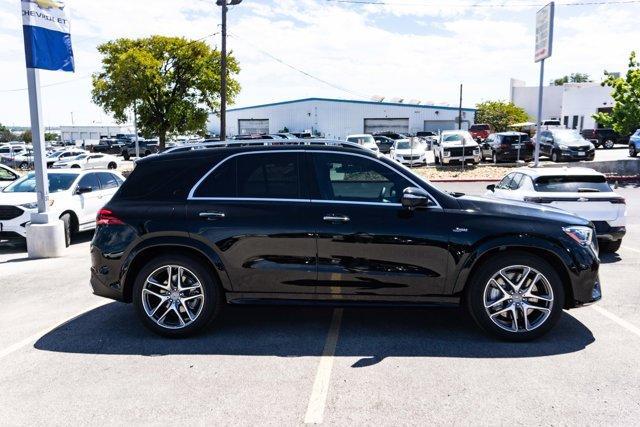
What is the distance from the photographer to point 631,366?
4.15 metres

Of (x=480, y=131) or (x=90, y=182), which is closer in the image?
(x=90, y=182)

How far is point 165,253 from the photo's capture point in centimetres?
487

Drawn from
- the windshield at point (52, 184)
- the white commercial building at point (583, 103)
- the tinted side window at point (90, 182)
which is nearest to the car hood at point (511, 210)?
the windshield at point (52, 184)

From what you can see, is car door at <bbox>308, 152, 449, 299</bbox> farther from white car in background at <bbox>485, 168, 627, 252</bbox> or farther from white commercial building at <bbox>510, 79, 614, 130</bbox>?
white commercial building at <bbox>510, 79, 614, 130</bbox>

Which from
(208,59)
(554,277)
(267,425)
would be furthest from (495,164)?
(267,425)

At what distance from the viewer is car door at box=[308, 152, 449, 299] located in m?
4.60

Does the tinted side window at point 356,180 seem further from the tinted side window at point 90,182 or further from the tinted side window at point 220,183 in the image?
the tinted side window at point 90,182

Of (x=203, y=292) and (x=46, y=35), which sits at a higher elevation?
(x=46, y=35)

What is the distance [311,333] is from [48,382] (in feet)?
7.29

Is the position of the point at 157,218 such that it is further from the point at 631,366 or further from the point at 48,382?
the point at 631,366

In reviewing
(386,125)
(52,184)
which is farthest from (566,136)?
(386,125)

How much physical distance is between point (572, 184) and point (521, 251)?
4116mm

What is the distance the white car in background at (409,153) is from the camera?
27.6m

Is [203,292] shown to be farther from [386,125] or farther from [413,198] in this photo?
[386,125]
